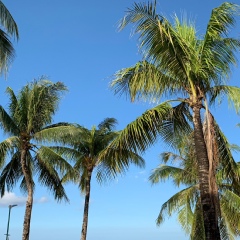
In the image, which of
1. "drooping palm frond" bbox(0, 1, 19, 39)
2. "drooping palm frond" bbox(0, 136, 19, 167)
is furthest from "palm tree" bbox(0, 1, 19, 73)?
"drooping palm frond" bbox(0, 136, 19, 167)

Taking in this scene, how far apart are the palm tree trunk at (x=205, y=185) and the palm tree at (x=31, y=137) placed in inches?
428

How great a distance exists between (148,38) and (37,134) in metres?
10.8

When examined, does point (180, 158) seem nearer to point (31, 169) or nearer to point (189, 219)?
point (189, 219)

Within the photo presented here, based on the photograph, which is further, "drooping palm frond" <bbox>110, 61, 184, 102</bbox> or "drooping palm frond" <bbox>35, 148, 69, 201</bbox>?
"drooping palm frond" <bbox>35, 148, 69, 201</bbox>

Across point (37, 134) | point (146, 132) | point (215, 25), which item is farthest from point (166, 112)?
point (37, 134)

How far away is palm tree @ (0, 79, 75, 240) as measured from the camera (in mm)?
22016

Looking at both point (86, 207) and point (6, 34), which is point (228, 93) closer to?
point (6, 34)

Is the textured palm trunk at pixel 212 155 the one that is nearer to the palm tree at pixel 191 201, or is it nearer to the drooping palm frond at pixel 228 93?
the drooping palm frond at pixel 228 93

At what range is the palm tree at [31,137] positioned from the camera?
22016mm

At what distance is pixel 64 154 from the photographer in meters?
25.3

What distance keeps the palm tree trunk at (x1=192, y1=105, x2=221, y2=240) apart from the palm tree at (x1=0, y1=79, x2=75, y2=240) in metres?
10.9

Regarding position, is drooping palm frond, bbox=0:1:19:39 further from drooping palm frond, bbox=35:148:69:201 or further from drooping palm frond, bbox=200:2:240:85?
drooping palm frond, bbox=35:148:69:201

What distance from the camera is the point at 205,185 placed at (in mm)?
11375

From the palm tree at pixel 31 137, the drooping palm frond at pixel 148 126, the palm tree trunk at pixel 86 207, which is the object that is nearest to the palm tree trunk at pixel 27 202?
the palm tree at pixel 31 137
